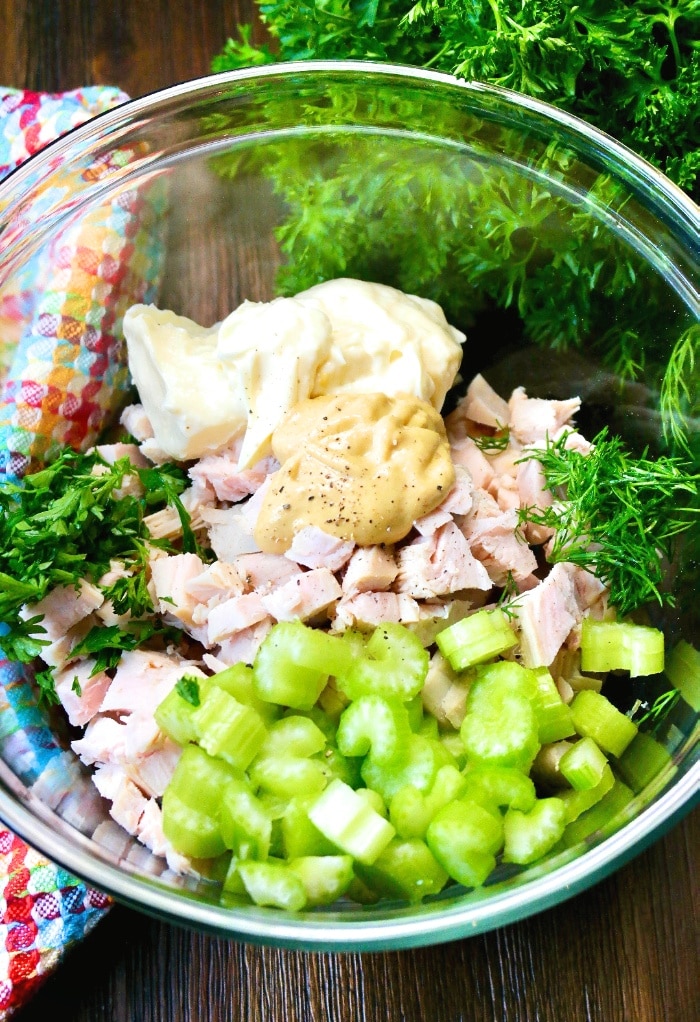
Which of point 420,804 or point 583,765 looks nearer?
point 420,804

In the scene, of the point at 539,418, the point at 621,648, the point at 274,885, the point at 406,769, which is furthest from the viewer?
the point at 539,418

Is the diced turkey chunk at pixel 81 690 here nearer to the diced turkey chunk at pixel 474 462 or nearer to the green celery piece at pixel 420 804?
the green celery piece at pixel 420 804

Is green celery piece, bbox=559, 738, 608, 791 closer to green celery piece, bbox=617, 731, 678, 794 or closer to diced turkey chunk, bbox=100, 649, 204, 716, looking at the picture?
green celery piece, bbox=617, 731, 678, 794

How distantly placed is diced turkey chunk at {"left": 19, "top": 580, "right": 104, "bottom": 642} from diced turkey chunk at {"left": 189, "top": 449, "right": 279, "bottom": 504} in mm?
380

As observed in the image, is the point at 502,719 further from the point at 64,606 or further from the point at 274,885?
the point at 64,606

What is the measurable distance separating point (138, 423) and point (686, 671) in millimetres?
1404

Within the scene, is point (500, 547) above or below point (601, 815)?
above

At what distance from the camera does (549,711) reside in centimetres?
188

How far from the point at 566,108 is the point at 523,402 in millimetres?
711

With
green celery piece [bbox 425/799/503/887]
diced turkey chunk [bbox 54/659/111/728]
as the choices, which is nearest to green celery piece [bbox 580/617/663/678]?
green celery piece [bbox 425/799/503/887]

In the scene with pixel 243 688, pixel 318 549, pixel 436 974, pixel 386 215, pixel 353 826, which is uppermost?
pixel 386 215

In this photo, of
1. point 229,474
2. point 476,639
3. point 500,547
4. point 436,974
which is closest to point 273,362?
point 229,474

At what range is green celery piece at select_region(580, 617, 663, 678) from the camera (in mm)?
1980

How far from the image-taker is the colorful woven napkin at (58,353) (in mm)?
2059
